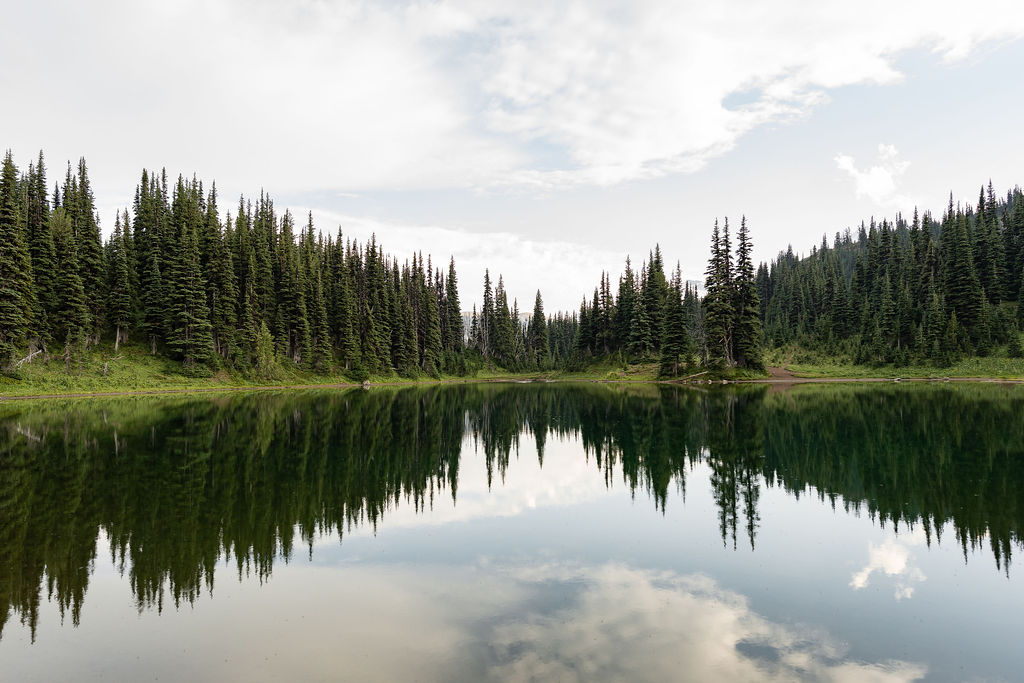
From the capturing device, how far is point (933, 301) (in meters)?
85.9

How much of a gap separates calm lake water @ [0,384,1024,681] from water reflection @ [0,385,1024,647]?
0.39 feet

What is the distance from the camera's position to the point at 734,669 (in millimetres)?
7820

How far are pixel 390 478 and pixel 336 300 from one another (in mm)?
88466

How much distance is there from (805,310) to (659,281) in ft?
161

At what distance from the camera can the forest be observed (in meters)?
64.8

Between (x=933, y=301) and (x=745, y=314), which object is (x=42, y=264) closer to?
(x=745, y=314)

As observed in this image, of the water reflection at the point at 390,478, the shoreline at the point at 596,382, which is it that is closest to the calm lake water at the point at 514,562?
the water reflection at the point at 390,478

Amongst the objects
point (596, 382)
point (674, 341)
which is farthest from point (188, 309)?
point (674, 341)

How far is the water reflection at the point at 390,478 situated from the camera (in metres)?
11.5

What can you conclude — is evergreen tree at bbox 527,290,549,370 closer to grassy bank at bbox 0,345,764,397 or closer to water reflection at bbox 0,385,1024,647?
grassy bank at bbox 0,345,764,397

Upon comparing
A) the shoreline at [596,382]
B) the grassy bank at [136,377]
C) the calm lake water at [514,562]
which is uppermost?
the grassy bank at [136,377]

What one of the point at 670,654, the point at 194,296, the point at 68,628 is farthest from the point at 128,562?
the point at 194,296

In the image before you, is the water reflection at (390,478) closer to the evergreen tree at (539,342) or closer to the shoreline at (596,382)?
the shoreline at (596,382)

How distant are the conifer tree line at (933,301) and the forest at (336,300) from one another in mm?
320
